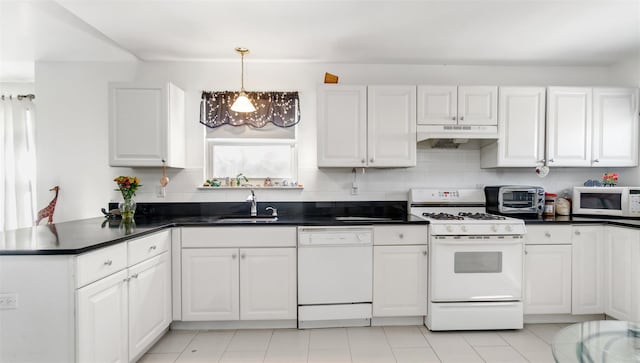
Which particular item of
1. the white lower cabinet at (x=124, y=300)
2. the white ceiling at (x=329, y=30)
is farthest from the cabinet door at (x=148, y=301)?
the white ceiling at (x=329, y=30)

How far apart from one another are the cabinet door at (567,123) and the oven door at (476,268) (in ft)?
3.62

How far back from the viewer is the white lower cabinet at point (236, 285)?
261 centimetres

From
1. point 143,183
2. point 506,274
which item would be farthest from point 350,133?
point 143,183

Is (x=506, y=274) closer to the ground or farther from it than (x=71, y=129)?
closer to the ground

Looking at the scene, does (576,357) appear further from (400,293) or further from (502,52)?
(502,52)

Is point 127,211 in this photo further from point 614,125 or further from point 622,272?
point 614,125

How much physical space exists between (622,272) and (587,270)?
0.73 ft

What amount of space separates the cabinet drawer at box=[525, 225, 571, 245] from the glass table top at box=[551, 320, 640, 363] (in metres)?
1.49

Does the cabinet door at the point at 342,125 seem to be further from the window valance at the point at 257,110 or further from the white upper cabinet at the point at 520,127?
the white upper cabinet at the point at 520,127

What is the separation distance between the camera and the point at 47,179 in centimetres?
323

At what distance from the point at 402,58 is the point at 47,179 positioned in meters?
3.87

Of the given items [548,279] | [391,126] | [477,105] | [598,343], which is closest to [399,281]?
[548,279]

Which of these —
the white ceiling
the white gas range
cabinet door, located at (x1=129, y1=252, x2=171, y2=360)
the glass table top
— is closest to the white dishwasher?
A: the white gas range

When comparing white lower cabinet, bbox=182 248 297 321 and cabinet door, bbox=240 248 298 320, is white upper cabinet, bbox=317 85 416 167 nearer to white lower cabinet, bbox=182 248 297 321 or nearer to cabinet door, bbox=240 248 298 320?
cabinet door, bbox=240 248 298 320
